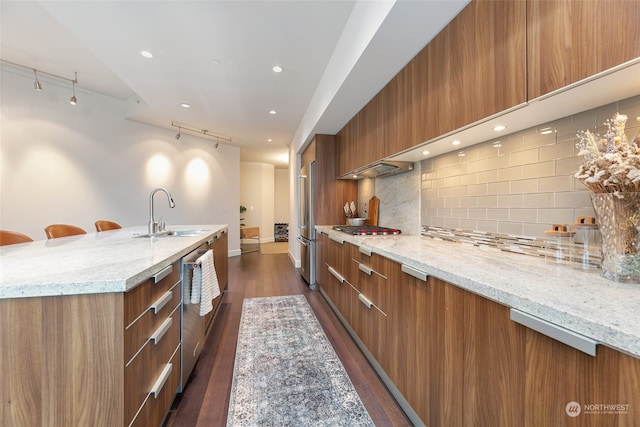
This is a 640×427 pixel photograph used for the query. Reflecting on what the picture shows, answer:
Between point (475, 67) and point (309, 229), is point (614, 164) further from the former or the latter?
point (309, 229)

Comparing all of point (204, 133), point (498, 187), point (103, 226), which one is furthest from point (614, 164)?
point (204, 133)

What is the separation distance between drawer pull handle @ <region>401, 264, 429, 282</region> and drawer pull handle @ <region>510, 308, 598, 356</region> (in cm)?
45

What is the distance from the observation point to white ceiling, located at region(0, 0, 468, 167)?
5.69ft

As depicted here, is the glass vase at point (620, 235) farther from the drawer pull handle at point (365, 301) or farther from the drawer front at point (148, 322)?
the drawer front at point (148, 322)

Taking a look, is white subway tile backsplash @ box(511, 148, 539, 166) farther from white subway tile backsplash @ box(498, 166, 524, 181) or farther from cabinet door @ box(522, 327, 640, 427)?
cabinet door @ box(522, 327, 640, 427)

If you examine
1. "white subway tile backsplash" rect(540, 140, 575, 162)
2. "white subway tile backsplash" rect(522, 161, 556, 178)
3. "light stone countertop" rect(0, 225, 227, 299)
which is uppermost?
"white subway tile backsplash" rect(540, 140, 575, 162)

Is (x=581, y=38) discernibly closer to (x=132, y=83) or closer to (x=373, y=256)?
(x=373, y=256)

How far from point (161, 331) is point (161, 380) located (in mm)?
237

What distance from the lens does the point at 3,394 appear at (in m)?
0.84

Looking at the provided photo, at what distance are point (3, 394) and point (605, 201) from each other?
213cm

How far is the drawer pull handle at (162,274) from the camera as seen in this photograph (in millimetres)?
1158

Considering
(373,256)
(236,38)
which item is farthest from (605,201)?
(236,38)

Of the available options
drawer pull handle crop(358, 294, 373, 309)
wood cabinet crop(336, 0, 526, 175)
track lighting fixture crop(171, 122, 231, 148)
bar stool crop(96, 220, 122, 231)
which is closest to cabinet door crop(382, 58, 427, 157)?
wood cabinet crop(336, 0, 526, 175)

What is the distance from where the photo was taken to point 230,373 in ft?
6.13
